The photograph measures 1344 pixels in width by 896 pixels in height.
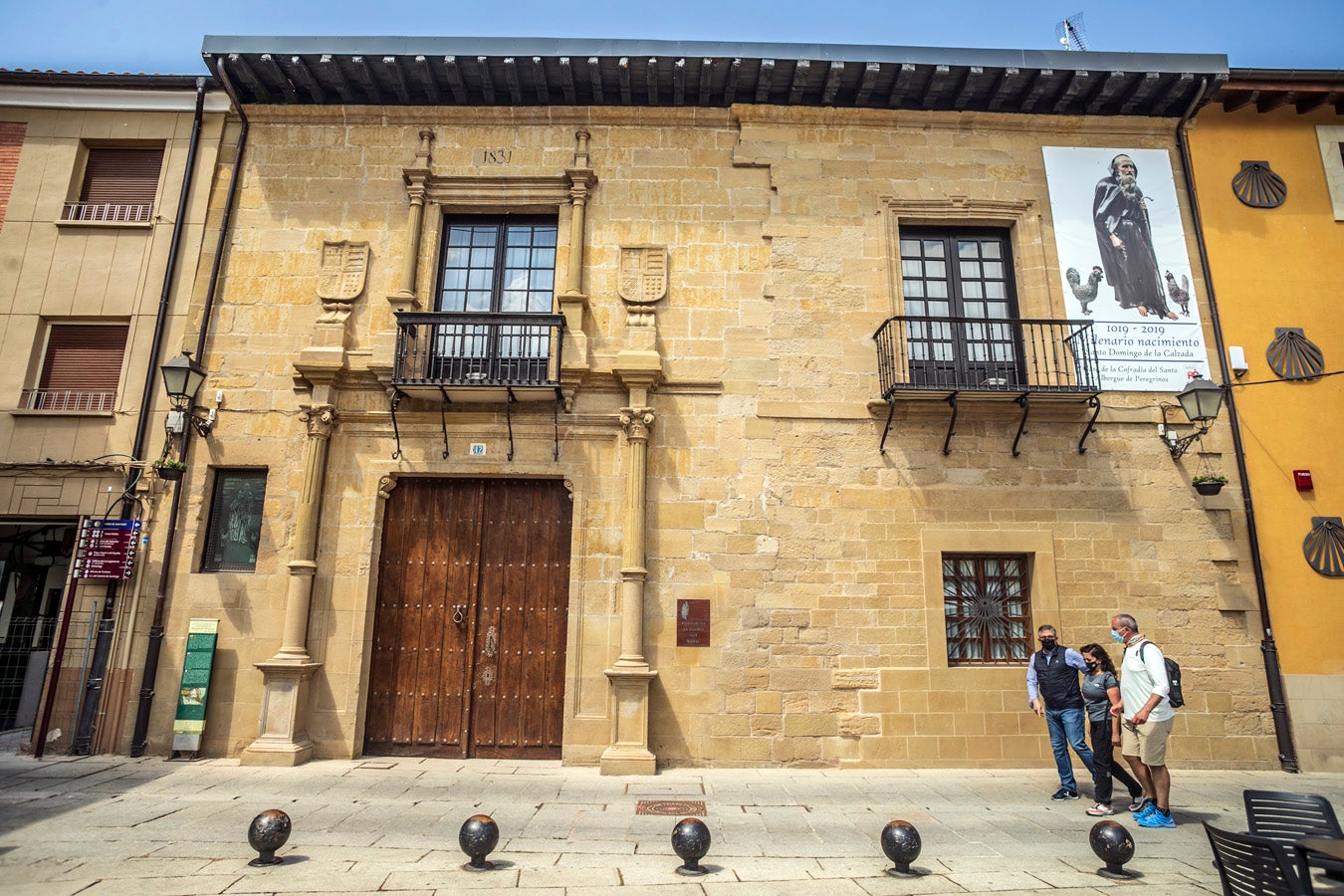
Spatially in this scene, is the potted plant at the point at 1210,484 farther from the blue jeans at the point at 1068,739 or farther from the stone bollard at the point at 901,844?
the stone bollard at the point at 901,844

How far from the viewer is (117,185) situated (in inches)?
400

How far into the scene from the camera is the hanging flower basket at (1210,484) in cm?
890

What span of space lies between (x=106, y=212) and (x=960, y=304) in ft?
38.3

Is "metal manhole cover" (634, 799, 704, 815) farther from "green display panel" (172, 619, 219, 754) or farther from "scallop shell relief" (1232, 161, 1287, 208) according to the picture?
"scallop shell relief" (1232, 161, 1287, 208)

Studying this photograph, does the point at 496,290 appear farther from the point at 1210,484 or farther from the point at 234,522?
the point at 1210,484

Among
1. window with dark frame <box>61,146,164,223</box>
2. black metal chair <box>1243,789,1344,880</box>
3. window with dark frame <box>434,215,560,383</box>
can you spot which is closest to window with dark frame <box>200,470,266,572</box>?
window with dark frame <box>434,215,560,383</box>

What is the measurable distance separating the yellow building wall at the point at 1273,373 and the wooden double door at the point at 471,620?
345 inches

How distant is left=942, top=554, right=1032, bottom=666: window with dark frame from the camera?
8773mm

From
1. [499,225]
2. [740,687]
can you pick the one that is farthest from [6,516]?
[740,687]

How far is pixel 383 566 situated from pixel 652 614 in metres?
3.34

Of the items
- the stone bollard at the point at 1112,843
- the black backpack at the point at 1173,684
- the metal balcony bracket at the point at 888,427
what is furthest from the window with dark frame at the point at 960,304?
the stone bollard at the point at 1112,843

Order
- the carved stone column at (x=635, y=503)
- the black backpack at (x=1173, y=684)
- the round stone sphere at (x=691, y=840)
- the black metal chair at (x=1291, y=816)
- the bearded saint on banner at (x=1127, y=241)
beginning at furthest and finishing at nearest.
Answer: the bearded saint on banner at (x=1127, y=241) < the carved stone column at (x=635, y=503) < the black backpack at (x=1173, y=684) < the round stone sphere at (x=691, y=840) < the black metal chair at (x=1291, y=816)

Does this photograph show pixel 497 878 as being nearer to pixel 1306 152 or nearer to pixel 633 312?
pixel 633 312

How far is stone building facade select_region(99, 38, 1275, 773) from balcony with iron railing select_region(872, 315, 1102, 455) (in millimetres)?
110
